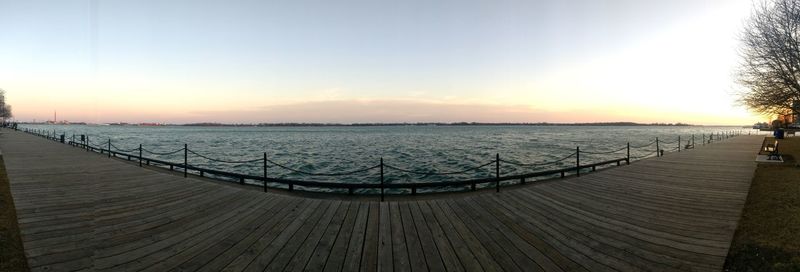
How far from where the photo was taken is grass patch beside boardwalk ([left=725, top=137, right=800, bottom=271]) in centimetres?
414

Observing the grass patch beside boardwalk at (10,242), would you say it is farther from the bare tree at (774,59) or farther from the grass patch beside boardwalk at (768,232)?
the bare tree at (774,59)

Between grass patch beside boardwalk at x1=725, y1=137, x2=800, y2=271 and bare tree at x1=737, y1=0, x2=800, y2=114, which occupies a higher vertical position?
bare tree at x1=737, y1=0, x2=800, y2=114

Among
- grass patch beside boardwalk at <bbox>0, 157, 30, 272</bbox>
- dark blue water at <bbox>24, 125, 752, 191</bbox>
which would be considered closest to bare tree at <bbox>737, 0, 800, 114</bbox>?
dark blue water at <bbox>24, 125, 752, 191</bbox>

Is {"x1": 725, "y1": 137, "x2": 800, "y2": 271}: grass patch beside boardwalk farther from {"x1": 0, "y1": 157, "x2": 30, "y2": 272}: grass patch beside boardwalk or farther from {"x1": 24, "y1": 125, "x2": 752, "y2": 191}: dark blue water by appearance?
{"x1": 24, "y1": 125, "x2": 752, "y2": 191}: dark blue water

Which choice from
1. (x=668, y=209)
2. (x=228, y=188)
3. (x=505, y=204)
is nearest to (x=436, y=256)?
(x=505, y=204)

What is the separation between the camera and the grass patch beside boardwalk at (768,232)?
4.14 metres

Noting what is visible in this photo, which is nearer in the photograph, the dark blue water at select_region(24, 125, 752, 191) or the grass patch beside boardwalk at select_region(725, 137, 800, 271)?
the grass patch beside boardwalk at select_region(725, 137, 800, 271)

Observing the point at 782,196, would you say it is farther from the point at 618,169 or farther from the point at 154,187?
the point at 154,187

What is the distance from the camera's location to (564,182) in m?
9.71

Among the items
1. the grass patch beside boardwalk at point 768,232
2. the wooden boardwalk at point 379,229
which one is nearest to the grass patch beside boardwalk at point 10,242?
the wooden boardwalk at point 379,229

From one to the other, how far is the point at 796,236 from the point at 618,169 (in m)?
7.84

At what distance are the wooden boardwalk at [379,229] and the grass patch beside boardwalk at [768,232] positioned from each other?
7.0 inches

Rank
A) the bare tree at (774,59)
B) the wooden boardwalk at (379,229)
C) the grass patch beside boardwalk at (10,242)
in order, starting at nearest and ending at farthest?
the grass patch beside boardwalk at (10,242), the wooden boardwalk at (379,229), the bare tree at (774,59)

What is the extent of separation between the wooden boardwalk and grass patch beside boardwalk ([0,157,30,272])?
0.12 m
